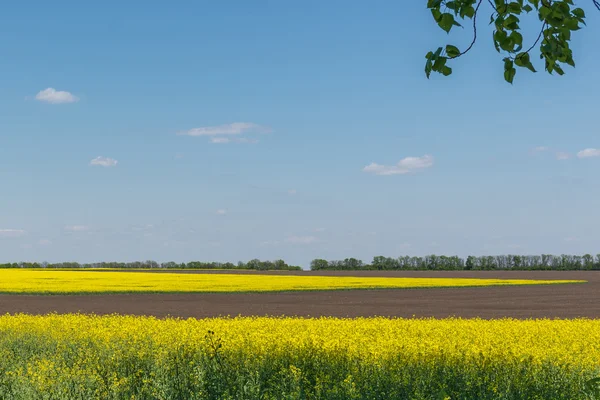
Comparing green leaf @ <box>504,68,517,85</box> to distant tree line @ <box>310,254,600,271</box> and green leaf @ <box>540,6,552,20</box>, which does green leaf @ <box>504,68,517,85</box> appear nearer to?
green leaf @ <box>540,6,552,20</box>

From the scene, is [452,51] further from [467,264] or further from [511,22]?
[467,264]

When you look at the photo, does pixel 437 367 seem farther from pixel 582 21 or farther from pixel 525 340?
pixel 582 21

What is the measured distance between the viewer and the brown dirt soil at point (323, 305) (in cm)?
3225

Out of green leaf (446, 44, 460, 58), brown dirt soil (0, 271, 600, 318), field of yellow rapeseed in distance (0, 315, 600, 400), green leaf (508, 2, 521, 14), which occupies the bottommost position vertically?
brown dirt soil (0, 271, 600, 318)

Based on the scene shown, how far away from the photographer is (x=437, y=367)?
10.2 meters

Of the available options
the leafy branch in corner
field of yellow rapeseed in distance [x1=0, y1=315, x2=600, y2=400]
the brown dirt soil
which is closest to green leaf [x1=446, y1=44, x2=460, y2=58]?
the leafy branch in corner

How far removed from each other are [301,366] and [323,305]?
2648cm

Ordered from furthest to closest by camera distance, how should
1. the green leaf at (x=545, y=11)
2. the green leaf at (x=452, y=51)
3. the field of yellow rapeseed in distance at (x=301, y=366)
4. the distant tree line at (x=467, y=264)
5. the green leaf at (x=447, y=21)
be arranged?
1. the distant tree line at (x=467, y=264)
2. the field of yellow rapeseed in distance at (x=301, y=366)
3. the green leaf at (x=452, y=51)
4. the green leaf at (x=545, y=11)
5. the green leaf at (x=447, y=21)

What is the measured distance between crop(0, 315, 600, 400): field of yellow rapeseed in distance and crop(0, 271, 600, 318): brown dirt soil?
1754cm

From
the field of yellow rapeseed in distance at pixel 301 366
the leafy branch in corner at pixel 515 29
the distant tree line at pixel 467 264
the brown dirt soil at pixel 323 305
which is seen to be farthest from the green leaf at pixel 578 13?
the distant tree line at pixel 467 264

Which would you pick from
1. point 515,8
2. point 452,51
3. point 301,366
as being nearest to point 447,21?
point 452,51

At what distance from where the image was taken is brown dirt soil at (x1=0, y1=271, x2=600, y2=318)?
3225 cm

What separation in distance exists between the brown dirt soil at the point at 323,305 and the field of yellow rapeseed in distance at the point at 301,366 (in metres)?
17.5

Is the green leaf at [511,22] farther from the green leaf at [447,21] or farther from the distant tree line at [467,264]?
the distant tree line at [467,264]
